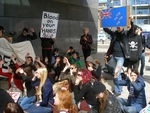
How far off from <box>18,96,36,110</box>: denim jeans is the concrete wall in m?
4.69

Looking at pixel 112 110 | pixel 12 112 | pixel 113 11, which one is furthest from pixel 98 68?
pixel 12 112

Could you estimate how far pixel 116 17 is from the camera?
672 cm

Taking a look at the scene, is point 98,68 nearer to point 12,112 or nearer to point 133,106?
point 133,106

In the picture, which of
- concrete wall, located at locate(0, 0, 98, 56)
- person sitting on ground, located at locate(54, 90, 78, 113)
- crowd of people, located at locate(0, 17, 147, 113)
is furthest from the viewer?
concrete wall, located at locate(0, 0, 98, 56)

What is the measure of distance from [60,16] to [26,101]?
858cm

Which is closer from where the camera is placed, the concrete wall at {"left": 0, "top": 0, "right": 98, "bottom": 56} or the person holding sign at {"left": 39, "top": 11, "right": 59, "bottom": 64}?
the person holding sign at {"left": 39, "top": 11, "right": 59, "bottom": 64}

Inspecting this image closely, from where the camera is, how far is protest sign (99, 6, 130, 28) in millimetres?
6285

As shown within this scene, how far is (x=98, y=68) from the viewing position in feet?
20.2

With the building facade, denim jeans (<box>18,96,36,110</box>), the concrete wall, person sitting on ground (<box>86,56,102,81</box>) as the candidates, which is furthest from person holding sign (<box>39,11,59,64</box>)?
the building facade

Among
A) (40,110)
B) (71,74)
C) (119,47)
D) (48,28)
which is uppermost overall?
(48,28)

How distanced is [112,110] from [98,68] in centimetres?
261

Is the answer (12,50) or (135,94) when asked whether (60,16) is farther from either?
(135,94)

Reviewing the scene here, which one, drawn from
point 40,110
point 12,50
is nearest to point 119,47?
point 40,110

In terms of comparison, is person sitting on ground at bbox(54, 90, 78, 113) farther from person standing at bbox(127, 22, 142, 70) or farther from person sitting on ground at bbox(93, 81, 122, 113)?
person standing at bbox(127, 22, 142, 70)
